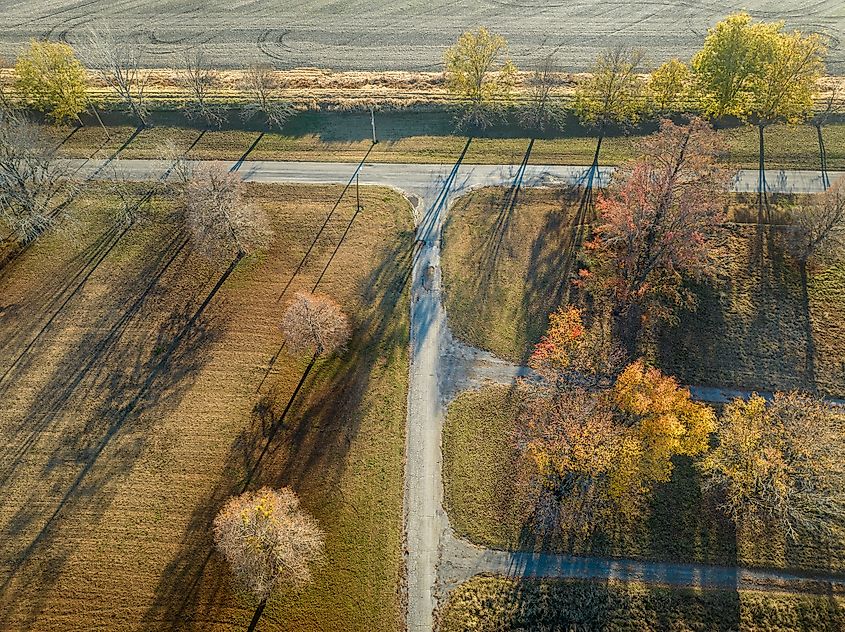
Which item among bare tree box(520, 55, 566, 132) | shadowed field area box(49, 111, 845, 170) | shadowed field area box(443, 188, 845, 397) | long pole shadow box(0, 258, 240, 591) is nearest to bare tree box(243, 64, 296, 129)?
shadowed field area box(49, 111, 845, 170)

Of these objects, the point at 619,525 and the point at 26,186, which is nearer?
the point at 619,525

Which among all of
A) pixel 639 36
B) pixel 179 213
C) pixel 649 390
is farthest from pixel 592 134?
pixel 179 213

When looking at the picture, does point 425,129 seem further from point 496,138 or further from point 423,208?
point 423,208

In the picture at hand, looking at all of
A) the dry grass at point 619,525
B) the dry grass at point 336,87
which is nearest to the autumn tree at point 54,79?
the dry grass at point 336,87

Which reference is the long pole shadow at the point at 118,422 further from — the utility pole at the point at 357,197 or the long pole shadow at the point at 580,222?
the long pole shadow at the point at 580,222

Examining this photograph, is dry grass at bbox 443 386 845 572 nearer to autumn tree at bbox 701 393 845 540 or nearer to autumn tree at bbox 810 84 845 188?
autumn tree at bbox 701 393 845 540

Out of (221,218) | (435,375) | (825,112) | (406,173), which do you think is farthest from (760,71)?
(221,218)

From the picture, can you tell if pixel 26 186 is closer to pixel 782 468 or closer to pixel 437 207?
pixel 437 207
